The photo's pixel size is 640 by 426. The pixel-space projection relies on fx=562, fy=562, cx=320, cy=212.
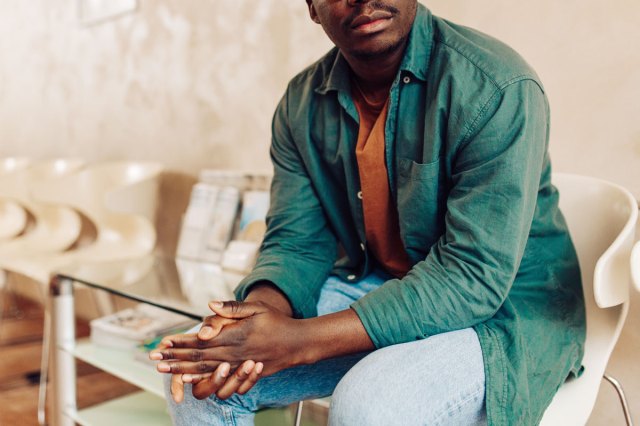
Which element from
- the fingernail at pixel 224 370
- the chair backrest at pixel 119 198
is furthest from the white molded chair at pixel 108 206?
the fingernail at pixel 224 370

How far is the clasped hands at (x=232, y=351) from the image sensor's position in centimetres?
86

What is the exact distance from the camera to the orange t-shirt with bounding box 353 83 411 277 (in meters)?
1.14

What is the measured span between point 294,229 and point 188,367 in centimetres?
46

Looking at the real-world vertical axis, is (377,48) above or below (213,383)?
above

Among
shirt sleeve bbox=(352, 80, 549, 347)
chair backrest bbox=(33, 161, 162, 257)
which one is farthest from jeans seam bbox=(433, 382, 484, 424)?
chair backrest bbox=(33, 161, 162, 257)

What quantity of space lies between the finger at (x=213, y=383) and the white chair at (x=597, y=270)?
0.55m

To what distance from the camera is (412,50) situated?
106 cm

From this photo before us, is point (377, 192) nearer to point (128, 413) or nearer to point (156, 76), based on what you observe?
point (128, 413)

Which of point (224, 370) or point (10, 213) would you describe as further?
point (10, 213)

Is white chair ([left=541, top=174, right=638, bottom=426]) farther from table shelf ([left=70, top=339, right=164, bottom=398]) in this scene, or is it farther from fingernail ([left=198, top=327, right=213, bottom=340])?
table shelf ([left=70, top=339, right=164, bottom=398])

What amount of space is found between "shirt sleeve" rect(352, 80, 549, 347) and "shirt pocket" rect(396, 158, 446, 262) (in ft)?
0.32

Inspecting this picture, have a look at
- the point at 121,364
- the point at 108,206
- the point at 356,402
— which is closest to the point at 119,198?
the point at 108,206

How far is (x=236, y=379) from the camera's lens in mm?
866

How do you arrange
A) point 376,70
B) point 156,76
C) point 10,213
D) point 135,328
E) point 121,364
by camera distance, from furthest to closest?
point 10,213 → point 156,76 → point 135,328 → point 121,364 → point 376,70
